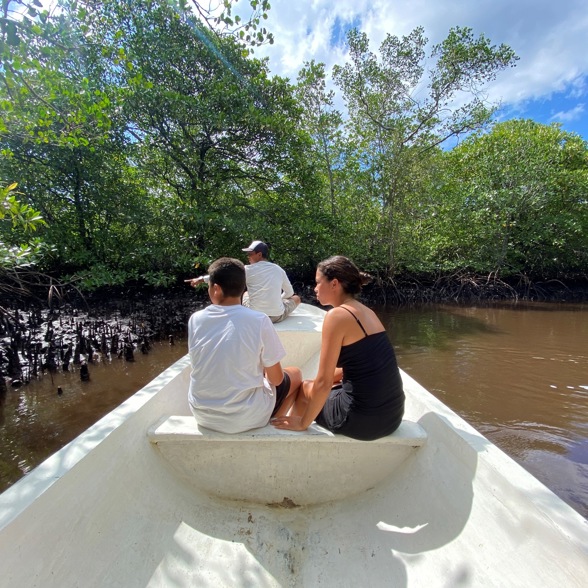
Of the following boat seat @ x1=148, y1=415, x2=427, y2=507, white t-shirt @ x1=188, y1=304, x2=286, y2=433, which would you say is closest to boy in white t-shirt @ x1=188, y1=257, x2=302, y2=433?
white t-shirt @ x1=188, y1=304, x2=286, y2=433

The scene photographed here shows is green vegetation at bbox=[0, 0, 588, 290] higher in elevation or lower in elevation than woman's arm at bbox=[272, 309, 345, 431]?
higher

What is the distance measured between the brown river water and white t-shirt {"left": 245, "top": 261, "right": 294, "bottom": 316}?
6.74 ft

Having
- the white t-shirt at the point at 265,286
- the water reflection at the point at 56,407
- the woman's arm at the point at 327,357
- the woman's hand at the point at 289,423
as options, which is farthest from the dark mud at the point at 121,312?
the woman's arm at the point at 327,357

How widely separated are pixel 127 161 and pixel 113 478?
9531 mm

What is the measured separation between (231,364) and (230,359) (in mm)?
26

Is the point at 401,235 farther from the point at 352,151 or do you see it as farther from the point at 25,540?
the point at 25,540

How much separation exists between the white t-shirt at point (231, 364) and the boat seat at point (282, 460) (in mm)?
113

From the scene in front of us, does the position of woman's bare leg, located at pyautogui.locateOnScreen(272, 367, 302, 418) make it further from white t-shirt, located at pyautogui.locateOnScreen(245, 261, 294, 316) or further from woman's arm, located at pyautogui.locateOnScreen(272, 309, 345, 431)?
white t-shirt, located at pyautogui.locateOnScreen(245, 261, 294, 316)

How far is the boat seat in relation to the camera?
5.98ft

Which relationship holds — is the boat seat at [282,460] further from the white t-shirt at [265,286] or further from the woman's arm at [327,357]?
the white t-shirt at [265,286]

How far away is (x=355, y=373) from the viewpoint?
1.75 metres

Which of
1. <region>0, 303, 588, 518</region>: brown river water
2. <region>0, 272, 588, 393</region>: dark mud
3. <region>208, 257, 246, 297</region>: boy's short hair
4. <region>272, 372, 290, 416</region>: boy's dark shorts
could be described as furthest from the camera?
<region>0, 272, 588, 393</region>: dark mud

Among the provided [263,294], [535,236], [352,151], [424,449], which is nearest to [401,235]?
[352,151]

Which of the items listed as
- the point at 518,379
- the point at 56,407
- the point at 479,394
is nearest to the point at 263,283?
the point at 56,407
